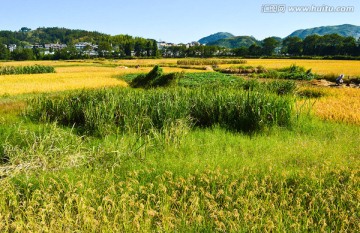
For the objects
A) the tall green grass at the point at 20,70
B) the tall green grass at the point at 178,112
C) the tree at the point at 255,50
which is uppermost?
the tree at the point at 255,50

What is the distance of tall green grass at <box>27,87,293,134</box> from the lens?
10.5 metres

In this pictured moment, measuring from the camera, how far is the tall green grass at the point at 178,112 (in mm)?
10516

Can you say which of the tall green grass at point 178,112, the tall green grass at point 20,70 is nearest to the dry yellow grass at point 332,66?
the tall green grass at point 178,112

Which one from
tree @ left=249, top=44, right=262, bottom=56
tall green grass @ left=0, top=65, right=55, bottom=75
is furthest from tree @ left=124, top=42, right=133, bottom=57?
tall green grass @ left=0, top=65, right=55, bottom=75

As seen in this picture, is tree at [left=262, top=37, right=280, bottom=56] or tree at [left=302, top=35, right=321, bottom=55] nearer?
tree at [left=302, top=35, right=321, bottom=55]

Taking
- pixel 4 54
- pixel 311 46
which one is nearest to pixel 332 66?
pixel 311 46

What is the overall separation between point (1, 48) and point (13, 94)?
108865 mm

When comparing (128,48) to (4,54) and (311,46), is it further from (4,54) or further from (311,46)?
(311,46)

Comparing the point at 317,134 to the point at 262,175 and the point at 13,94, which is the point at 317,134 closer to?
the point at 262,175

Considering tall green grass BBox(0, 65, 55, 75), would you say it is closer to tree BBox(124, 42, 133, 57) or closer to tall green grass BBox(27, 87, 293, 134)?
tall green grass BBox(27, 87, 293, 134)

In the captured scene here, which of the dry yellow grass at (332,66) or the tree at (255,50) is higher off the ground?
the tree at (255,50)

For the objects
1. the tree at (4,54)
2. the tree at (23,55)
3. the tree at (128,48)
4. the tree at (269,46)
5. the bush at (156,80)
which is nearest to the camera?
the bush at (156,80)

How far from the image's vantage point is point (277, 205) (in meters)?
5.21

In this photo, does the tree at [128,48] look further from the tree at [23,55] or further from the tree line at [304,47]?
the tree line at [304,47]
